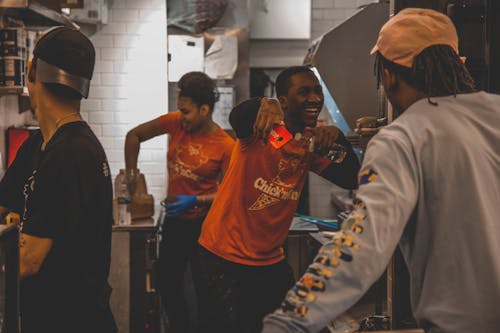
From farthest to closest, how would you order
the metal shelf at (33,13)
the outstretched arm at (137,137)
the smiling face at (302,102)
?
the outstretched arm at (137,137)
the metal shelf at (33,13)
the smiling face at (302,102)

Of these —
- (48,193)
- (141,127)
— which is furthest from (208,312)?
(141,127)

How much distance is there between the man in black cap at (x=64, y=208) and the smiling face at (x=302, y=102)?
1.03 metres

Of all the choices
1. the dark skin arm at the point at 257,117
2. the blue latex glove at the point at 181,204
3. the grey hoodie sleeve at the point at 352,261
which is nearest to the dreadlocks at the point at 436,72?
the grey hoodie sleeve at the point at 352,261

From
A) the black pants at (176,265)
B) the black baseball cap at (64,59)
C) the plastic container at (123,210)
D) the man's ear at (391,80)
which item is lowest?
the black pants at (176,265)

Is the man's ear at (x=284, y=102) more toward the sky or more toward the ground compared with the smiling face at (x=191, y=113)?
more toward the sky

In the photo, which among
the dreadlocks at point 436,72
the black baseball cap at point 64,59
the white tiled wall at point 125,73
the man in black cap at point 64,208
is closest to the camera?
the dreadlocks at point 436,72

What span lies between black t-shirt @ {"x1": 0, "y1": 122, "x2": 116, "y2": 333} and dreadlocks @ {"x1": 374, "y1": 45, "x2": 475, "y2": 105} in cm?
107

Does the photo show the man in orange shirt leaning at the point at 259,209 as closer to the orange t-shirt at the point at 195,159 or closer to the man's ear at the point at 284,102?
the man's ear at the point at 284,102

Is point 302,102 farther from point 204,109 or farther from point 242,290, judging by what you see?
point 204,109

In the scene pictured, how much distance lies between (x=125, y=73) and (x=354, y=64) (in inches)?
111

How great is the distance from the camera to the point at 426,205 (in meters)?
1.52

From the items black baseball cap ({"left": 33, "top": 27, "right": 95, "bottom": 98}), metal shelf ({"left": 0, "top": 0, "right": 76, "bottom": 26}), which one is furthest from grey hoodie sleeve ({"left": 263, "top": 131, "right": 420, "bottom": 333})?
metal shelf ({"left": 0, "top": 0, "right": 76, "bottom": 26})

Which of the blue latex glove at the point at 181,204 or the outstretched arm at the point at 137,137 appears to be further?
the outstretched arm at the point at 137,137

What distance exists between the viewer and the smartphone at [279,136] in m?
3.01
